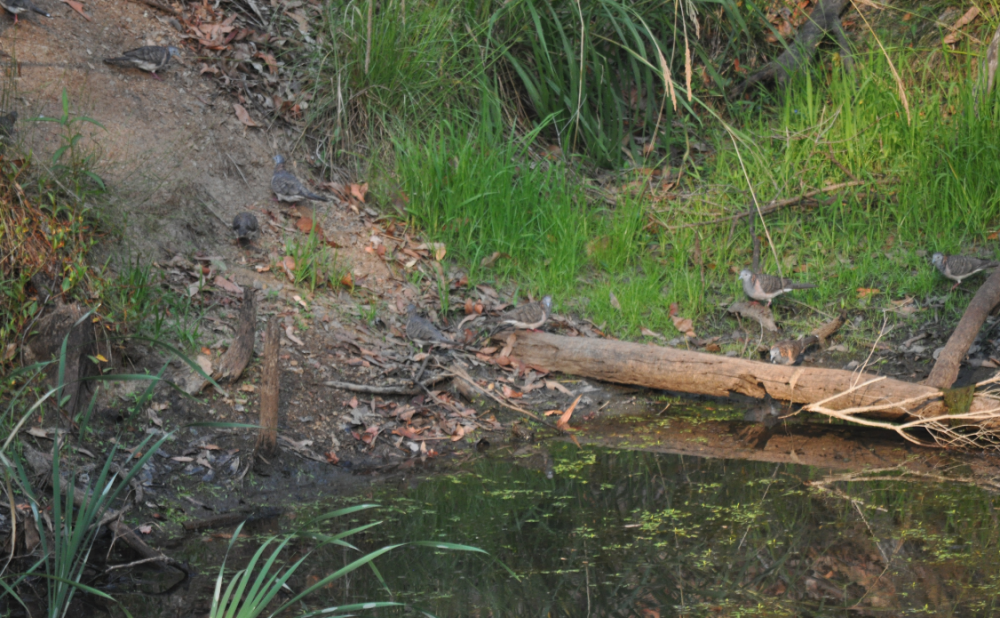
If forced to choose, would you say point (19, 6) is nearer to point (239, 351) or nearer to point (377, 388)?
point (239, 351)

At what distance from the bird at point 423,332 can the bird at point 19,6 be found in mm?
2979

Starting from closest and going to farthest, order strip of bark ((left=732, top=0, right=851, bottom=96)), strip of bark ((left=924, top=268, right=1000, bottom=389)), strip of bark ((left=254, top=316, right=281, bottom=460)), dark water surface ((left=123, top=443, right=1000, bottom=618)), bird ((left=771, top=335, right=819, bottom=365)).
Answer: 1. dark water surface ((left=123, top=443, right=1000, bottom=618))
2. strip of bark ((left=254, top=316, right=281, bottom=460))
3. strip of bark ((left=924, top=268, right=1000, bottom=389))
4. bird ((left=771, top=335, right=819, bottom=365))
5. strip of bark ((left=732, top=0, right=851, bottom=96))

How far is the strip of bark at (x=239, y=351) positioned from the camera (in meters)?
3.88

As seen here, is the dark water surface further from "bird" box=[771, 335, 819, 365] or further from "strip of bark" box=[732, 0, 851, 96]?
"strip of bark" box=[732, 0, 851, 96]

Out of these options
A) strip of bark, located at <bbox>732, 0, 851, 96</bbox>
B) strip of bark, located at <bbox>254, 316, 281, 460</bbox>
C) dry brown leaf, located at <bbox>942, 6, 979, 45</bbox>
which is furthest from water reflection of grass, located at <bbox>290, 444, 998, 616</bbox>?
dry brown leaf, located at <bbox>942, 6, 979, 45</bbox>

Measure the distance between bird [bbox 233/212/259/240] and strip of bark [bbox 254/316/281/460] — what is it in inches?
58.5

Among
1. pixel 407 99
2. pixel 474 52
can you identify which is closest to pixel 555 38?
pixel 474 52

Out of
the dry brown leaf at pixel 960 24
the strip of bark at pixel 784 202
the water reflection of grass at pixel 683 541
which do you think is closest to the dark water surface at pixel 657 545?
the water reflection of grass at pixel 683 541

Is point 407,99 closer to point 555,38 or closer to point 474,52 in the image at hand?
point 474,52

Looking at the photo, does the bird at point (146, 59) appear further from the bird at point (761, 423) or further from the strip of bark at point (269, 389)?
the bird at point (761, 423)

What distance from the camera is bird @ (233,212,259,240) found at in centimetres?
483

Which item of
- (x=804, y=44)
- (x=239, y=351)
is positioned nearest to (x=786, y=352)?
(x=239, y=351)

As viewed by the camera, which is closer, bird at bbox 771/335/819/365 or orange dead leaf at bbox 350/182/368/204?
bird at bbox 771/335/819/365

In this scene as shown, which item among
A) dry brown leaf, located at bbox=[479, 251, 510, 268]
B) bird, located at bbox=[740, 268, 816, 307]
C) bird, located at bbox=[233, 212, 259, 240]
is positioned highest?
bird, located at bbox=[233, 212, 259, 240]
